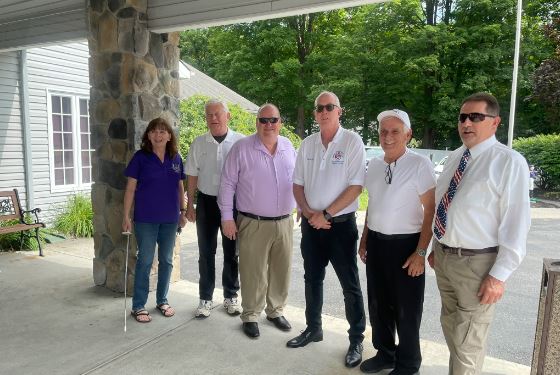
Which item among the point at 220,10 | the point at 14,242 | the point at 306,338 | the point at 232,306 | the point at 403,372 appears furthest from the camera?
the point at 14,242

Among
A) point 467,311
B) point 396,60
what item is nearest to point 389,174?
point 467,311

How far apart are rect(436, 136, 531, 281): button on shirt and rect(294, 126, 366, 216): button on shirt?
31.8 inches

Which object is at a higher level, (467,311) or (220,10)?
(220,10)

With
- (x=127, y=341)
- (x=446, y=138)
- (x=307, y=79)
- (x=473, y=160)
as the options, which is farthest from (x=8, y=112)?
(x=446, y=138)

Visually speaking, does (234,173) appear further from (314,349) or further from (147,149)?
(314,349)

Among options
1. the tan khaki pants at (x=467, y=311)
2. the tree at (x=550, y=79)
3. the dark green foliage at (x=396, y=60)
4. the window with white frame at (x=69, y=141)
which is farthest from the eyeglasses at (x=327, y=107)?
the dark green foliage at (x=396, y=60)

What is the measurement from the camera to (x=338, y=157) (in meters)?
3.07

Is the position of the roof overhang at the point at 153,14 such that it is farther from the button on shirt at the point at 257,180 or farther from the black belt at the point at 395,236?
the black belt at the point at 395,236

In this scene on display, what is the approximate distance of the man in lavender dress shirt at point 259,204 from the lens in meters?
3.41

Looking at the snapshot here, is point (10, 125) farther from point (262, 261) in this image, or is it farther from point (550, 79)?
point (550, 79)

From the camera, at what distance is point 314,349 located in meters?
3.26

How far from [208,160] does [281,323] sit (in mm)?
1483

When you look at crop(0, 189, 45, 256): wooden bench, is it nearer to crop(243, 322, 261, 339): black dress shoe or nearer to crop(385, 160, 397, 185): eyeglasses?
crop(243, 322, 261, 339): black dress shoe

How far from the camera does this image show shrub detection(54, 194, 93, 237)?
752 cm
